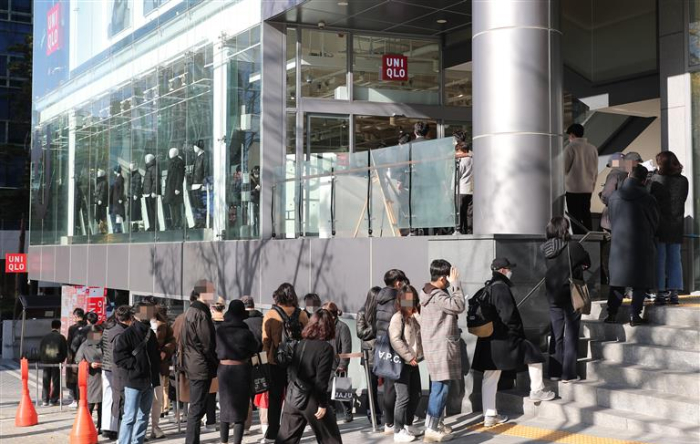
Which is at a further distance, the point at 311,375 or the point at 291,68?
the point at 291,68

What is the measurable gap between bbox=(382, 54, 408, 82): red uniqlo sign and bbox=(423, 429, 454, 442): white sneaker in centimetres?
1152

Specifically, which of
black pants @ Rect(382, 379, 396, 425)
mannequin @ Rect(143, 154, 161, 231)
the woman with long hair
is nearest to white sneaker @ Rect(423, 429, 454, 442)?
black pants @ Rect(382, 379, 396, 425)

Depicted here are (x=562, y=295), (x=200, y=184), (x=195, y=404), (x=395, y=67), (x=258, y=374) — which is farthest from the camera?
(x=200, y=184)

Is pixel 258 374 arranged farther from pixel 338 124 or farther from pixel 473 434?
pixel 338 124

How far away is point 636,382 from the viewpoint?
9.89 metres

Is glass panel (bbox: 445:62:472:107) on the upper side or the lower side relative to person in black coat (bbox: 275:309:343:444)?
upper

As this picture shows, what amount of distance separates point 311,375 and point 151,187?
16420 millimetres

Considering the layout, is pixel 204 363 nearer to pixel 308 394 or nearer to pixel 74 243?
pixel 308 394

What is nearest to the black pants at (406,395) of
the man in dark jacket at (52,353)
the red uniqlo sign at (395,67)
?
the red uniqlo sign at (395,67)

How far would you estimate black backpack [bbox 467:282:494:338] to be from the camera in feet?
33.0

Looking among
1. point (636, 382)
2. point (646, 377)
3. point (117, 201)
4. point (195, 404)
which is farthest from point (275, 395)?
point (117, 201)

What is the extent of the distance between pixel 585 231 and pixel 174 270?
38.3 feet

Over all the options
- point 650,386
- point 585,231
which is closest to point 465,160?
point 585,231

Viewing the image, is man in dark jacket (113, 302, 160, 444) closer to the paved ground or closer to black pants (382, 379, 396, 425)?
the paved ground
